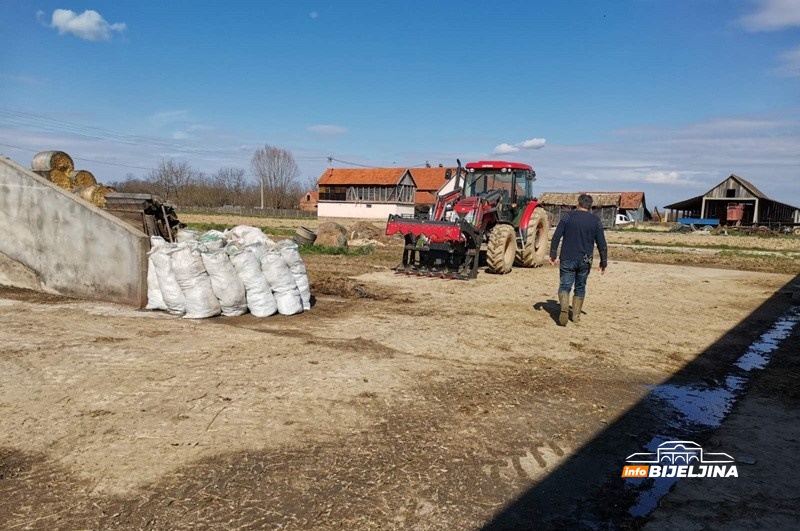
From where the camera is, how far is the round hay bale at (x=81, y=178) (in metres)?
9.89

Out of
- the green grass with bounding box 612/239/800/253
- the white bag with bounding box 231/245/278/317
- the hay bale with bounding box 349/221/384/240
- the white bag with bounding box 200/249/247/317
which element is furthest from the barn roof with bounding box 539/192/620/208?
the white bag with bounding box 200/249/247/317

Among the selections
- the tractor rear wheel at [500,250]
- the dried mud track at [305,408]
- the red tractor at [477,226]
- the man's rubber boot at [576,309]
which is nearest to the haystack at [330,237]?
the red tractor at [477,226]

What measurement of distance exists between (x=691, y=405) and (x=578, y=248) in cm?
302

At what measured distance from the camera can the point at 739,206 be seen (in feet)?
152

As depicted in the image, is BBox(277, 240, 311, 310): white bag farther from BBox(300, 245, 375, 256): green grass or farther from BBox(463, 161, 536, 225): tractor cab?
BBox(300, 245, 375, 256): green grass

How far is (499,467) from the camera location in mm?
3271

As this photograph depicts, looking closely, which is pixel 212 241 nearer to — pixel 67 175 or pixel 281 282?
pixel 281 282

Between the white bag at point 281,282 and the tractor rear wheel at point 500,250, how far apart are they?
18.7 feet

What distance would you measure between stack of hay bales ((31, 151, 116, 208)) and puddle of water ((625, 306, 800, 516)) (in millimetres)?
9112

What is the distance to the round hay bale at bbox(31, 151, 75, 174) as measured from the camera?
947cm

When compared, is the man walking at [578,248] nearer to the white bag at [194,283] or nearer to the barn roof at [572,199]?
the white bag at [194,283]

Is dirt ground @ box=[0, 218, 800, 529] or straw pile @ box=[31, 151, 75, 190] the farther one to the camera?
straw pile @ box=[31, 151, 75, 190]

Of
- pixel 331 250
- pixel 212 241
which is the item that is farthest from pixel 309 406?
pixel 331 250

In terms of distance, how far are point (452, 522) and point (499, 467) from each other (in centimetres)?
68
